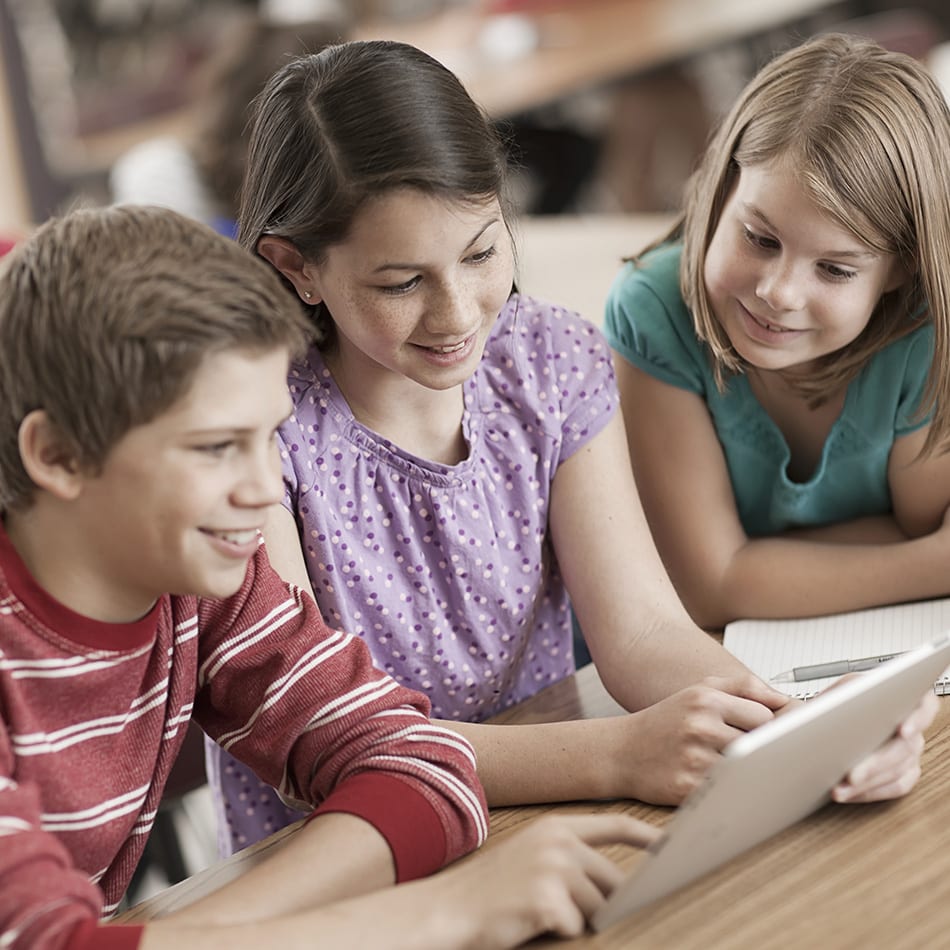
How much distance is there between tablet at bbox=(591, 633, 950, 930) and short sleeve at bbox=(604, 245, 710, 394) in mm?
522

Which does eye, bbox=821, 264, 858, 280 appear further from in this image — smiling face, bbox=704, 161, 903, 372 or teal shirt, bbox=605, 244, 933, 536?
teal shirt, bbox=605, 244, 933, 536

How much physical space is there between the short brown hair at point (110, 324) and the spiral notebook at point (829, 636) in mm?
563

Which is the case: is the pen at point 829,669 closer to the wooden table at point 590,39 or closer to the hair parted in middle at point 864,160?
the hair parted in middle at point 864,160

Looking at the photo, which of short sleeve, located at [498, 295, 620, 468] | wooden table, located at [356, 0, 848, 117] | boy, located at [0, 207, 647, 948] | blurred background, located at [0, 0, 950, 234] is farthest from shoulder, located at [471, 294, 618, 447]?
wooden table, located at [356, 0, 848, 117]

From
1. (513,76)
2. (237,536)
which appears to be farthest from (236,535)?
(513,76)

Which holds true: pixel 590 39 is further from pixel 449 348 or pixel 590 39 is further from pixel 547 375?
pixel 449 348

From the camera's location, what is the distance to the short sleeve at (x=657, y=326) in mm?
1390

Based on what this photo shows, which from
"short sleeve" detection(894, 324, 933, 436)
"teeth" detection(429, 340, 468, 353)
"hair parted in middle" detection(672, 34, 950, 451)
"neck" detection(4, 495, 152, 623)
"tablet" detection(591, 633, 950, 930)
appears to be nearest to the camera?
"tablet" detection(591, 633, 950, 930)

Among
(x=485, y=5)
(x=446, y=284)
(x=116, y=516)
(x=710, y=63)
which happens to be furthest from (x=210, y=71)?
(x=710, y=63)

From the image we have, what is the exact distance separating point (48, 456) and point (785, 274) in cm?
69

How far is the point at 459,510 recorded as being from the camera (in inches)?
48.9

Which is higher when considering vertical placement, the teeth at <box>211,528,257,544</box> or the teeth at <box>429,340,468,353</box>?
the teeth at <box>429,340,468,353</box>

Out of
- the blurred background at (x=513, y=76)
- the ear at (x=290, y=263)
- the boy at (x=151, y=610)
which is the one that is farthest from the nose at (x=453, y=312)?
the blurred background at (x=513, y=76)

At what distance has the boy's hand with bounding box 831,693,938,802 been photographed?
939mm
